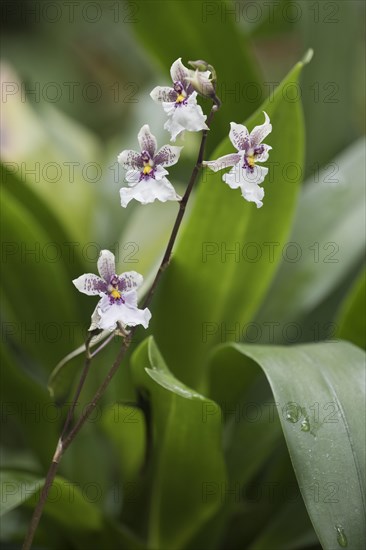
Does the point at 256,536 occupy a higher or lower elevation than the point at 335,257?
lower

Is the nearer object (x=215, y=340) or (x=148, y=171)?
(x=148, y=171)

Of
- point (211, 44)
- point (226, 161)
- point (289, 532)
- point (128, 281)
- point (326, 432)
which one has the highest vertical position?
point (211, 44)

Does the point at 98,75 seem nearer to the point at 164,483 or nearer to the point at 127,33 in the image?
the point at 127,33

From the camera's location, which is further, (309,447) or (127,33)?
(127,33)

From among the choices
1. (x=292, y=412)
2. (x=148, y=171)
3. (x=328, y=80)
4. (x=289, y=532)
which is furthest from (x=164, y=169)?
(x=328, y=80)

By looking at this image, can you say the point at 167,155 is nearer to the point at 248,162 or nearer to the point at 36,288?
the point at 248,162

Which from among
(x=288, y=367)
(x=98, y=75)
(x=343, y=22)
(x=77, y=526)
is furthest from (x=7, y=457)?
(x=98, y=75)

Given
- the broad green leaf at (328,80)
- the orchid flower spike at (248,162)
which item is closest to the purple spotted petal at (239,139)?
the orchid flower spike at (248,162)

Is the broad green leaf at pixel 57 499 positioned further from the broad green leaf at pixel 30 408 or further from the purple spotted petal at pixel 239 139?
the purple spotted petal at pixel 239 139
